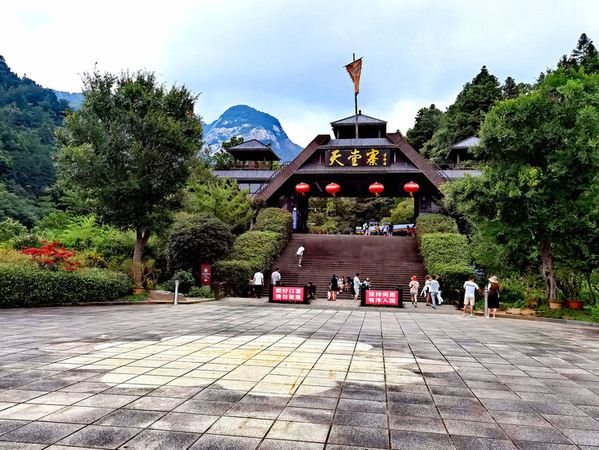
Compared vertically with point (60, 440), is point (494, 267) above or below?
above

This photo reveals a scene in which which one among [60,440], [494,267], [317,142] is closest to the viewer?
[60,440]

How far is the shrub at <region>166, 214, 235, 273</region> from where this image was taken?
19.6m

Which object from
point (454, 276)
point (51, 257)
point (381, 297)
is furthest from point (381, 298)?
point (51, 257)

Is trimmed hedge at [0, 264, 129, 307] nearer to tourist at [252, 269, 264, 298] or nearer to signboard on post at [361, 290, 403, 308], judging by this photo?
tourist at [252, 269, 264, 298]

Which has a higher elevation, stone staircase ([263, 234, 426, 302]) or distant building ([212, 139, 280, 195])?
distant building ([212, 139, 280, 195])

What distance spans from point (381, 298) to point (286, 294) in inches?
167

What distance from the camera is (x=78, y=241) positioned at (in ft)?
76.6

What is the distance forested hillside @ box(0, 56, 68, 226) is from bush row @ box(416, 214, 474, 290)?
104 ft

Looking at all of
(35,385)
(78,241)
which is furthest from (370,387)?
(78,241)

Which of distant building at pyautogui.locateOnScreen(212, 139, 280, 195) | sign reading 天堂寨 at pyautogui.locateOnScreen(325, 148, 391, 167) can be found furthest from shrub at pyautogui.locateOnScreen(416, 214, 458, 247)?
distant building at pyautogui.locateOnScreen(212, 139, 280, 195)

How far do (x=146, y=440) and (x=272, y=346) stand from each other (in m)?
4.09

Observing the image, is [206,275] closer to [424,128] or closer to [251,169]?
[251,169]

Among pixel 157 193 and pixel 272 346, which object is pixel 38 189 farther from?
pixel 272 346

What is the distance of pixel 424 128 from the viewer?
61375 mm
